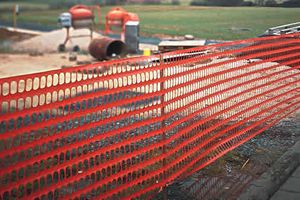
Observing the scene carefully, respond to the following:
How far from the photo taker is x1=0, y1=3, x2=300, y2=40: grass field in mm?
10951

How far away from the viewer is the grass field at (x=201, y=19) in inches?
431

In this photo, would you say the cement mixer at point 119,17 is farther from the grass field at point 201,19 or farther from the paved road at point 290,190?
the paved road at point 290,190

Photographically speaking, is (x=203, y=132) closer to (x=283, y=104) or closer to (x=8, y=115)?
(x=8, y=115)

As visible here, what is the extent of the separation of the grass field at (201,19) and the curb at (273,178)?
5.41 meters

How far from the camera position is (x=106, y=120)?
3.65 meters

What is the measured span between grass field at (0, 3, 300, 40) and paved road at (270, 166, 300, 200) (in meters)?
5.95

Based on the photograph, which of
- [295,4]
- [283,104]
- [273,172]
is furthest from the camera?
[295,4]

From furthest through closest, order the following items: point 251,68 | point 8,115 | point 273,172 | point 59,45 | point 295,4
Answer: point 59,45, point 295,4, point 251,68, point 273,172, point 8,115

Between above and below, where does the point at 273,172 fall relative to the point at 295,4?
below

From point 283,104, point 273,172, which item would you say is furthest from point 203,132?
point 283,104

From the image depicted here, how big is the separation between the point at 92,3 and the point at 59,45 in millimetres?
4039

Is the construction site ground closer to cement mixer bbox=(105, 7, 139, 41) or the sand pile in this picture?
cement mixer bbox=(105, 7, 139, 41)

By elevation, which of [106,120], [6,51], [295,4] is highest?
[295,4]

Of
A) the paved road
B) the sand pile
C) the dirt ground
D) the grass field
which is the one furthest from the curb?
the sand pile
